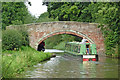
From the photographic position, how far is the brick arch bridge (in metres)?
19.5

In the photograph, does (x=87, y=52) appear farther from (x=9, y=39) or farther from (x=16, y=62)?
(x=16, y=62)

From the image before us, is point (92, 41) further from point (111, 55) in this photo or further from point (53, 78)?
point (53, 78)

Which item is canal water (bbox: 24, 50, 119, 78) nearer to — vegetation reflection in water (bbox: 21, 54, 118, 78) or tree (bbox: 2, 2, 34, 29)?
vegetation reflection in water (bbox: 21, 54, 118, 78)

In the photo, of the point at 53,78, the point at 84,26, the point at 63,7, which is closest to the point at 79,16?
the point at 63,7

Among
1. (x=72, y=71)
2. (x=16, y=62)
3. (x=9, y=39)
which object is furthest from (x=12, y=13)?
(x=72, y=71)

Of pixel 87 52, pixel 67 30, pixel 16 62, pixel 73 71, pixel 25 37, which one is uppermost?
pixel 67 30

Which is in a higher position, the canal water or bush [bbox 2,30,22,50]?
bush [bbox 2,30,22,50]

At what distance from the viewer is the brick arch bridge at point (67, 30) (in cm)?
1953

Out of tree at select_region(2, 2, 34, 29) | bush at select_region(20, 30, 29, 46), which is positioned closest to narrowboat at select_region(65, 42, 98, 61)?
bush at select_region(20, 30, 29, 46)

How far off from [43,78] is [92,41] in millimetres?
11888

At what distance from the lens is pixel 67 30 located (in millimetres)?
19562

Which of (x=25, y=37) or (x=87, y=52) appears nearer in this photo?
(x=87, y=52)

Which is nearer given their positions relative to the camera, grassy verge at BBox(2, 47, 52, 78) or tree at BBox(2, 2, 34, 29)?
grassy verge at BBox(2, 47, 52, 78)

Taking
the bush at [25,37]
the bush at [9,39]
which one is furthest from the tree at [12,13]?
the bush at [9,39]
